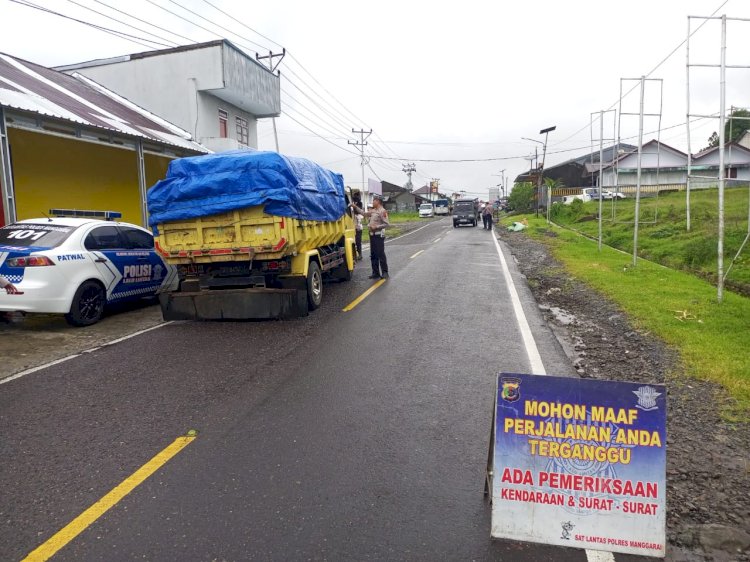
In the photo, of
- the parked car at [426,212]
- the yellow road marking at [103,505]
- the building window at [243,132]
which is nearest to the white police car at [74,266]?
the yellow road marking at [103,505]

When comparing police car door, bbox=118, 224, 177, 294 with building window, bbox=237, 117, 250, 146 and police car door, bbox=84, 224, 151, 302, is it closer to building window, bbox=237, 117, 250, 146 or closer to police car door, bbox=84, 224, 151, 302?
police car door, bbox=84, 224, 151, 302

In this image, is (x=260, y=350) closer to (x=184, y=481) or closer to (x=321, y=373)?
(x=321, y=373)

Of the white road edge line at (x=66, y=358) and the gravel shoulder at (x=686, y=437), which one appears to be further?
the white road edge line at (x=66, y=358)

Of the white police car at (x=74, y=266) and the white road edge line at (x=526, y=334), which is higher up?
the white police car at (x=74, y=266)

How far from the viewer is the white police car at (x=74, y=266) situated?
765 cm

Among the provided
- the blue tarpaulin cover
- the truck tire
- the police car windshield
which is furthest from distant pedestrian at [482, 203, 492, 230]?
the police car windshield

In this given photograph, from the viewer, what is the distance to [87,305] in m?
8.44

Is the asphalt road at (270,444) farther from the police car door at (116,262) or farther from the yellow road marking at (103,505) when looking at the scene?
the police car door at (116,262)

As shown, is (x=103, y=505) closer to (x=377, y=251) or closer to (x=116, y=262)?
(x=116, y=262)

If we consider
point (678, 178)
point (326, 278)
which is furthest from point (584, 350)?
point (678, 178)

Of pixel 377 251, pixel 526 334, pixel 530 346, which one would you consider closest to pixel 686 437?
pixel 530 346

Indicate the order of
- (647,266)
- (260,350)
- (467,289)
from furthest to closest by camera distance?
(647,266) < (467,289) < (260,350)

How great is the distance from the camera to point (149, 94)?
23281 millimetres

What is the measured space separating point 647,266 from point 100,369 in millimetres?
12588
